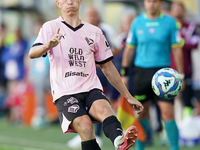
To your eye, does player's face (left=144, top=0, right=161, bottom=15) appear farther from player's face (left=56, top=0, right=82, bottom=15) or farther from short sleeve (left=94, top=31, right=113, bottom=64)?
player's face (left=56, top=0, right=82, bottom=15)

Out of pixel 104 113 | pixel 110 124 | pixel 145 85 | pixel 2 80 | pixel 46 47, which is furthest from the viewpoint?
pixel 2 80

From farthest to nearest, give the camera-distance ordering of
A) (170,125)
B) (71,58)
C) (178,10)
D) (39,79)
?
(39,79), (178,10), (170,125), (71,58)

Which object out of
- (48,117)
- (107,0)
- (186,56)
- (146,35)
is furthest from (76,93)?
(107,0)

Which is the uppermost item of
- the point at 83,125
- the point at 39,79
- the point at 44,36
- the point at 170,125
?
the point at 44,36

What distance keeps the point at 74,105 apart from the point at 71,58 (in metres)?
0.55

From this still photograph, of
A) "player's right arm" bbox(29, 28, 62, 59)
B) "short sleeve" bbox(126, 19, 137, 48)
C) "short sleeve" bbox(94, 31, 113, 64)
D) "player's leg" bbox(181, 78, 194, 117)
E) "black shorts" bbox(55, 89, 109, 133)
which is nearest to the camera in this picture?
"player's right arm" bbox(29, 28, 62, 59)

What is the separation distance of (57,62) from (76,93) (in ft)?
1.37

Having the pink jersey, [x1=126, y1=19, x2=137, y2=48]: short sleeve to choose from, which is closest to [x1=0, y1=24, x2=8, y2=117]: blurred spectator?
[x1=126, y1=19, x2=137, y2=48]: short sleeve

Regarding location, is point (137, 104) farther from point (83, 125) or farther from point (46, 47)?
point (46, 47)

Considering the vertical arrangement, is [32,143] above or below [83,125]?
below

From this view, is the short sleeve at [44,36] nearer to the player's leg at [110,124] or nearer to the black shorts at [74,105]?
the black shorts at [74,105]

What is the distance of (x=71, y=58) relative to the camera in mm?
5250

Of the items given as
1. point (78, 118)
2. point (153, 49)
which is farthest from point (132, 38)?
point (78, 118)

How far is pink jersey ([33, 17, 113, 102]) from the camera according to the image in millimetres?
5215
